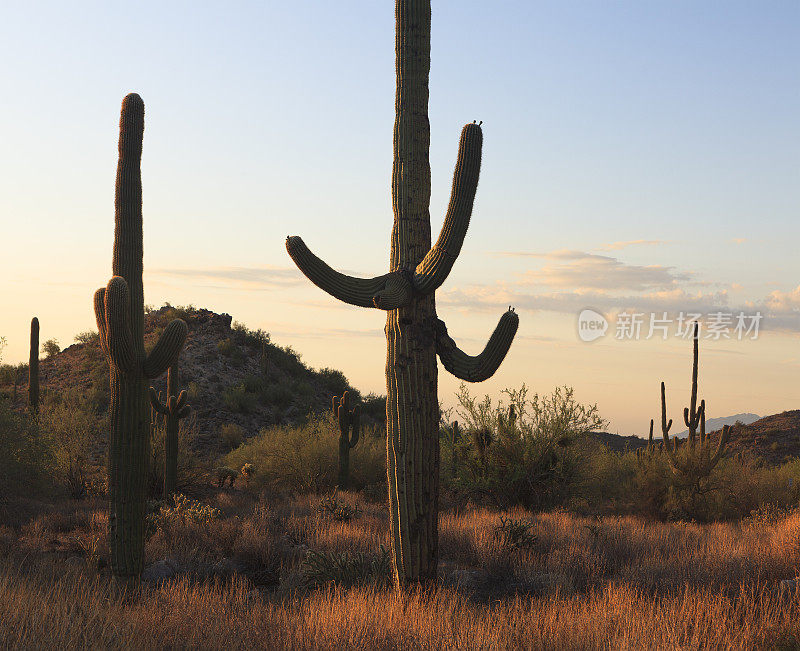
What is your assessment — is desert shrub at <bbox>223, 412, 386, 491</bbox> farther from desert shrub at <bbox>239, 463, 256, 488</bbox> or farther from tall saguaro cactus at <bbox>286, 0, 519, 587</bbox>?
tall saguaro cactus at <bbox>286, 0, 519, 587</bbox>

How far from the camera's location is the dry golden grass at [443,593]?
6.29 meters

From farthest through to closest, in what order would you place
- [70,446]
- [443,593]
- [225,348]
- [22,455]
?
[225,348], [70,446], [22,455], [443,593]

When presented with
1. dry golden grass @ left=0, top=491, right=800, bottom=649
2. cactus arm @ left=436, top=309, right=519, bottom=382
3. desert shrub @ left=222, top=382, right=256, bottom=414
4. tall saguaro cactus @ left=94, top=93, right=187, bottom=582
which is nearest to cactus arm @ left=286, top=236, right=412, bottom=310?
cactus arm @ left=436, top=309, right=519, bottom=382

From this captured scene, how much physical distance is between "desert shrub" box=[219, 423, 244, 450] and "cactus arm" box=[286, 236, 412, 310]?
81.3 feet

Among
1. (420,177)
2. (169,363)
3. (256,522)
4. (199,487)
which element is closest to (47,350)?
(199,487)

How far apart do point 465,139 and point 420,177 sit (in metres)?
0.73

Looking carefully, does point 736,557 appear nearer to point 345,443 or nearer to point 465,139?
point 465,139

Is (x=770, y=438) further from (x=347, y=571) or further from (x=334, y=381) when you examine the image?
(x=347, y=571)

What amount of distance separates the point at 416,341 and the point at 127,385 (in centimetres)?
441

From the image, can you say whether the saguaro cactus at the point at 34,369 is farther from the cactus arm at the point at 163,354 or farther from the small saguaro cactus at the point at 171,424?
the cactus arm at the point at 163,354

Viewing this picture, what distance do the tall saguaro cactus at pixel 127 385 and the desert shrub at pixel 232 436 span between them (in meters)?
22.0

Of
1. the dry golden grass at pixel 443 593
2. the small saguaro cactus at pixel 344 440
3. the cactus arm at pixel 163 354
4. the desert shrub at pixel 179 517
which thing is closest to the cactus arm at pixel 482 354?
the dry golden grass at pixel 443 593

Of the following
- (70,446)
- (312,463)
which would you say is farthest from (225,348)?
(312,463)

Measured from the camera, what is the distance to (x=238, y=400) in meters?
36.2
